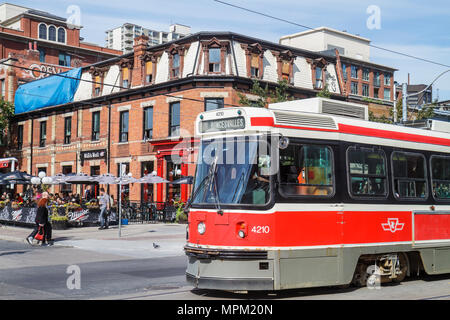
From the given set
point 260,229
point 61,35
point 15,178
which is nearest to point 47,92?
point 15,178

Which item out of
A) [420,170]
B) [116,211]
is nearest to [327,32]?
[116,211]

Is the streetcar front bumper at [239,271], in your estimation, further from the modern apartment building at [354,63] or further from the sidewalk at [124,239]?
the modern apartment building at [354,63]

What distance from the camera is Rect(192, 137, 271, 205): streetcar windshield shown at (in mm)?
8758

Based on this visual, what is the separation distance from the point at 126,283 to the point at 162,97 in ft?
83.6

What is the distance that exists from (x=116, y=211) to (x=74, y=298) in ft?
64.6

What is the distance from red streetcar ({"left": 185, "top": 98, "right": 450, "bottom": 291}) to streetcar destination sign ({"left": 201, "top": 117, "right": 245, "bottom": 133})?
19mm

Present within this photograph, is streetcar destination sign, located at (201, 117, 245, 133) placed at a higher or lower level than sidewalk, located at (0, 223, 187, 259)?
higher

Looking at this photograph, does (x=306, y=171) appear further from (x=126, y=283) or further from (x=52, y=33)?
(x=52, y=33)

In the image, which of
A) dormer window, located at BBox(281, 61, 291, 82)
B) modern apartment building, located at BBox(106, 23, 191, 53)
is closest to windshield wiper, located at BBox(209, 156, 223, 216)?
dormer window, located at BBox(281, 61, 291, 82)

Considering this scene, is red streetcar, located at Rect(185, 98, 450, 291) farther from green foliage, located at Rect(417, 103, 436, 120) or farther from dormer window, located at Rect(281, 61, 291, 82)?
dormer window, located at Rect(281, 61, 291, 82)

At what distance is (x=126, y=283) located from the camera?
11.0m

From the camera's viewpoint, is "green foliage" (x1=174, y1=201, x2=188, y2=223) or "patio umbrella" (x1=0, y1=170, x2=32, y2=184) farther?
"patio umbrella" (x1=0, y1=170, x2=32, y2=184)
